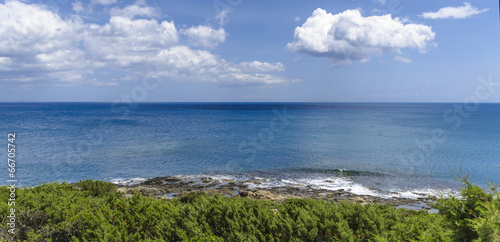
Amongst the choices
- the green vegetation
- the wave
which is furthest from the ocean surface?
the green vegetation

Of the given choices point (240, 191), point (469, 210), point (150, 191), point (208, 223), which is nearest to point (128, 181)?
point (150, 191)

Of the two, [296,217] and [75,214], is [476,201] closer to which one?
[296,217]

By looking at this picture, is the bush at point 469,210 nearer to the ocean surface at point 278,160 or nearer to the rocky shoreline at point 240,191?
the rocky shoreline at point 240,191

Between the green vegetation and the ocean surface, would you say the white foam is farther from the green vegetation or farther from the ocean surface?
the green vegetation

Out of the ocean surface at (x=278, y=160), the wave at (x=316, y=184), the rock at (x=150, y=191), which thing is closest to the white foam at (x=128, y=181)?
the wave at (x=316, y=184)

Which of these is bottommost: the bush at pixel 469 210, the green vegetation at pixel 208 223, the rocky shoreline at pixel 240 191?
the rocky shoreline at pixel 240 191

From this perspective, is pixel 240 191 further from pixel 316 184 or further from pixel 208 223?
pixel 208 223

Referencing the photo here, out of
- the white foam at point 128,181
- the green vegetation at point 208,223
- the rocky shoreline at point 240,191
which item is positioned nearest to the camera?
the green vegetation at point 208,223

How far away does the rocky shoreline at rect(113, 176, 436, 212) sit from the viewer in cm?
2516

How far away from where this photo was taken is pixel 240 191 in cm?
2733

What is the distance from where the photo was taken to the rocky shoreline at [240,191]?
25156mm

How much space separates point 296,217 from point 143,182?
81.0 ft

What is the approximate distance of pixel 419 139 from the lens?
61438 millimetres

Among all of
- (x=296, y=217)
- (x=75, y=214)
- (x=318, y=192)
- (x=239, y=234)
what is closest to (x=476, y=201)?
(x=296, y=217)
